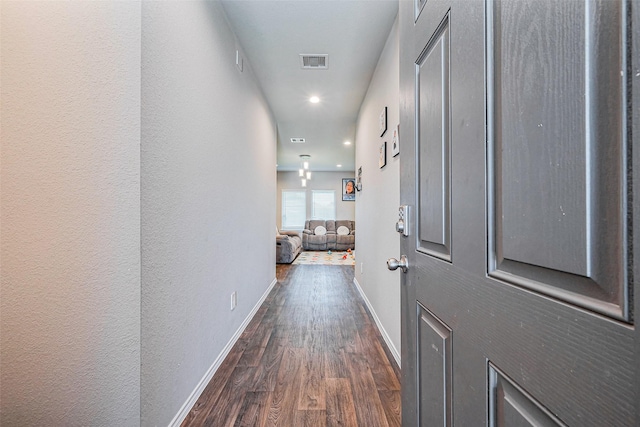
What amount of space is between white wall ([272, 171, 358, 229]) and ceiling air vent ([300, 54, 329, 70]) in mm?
6339

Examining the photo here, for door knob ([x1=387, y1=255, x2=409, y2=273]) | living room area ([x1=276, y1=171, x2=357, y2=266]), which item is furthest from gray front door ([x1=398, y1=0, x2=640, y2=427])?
living room area ([x1=276, y1=171, x2=357, y2=266])

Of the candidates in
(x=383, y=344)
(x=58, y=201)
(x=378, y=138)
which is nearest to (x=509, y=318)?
(x=58, y=201)

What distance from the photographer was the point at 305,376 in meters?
1.69

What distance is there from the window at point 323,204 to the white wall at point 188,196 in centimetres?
656

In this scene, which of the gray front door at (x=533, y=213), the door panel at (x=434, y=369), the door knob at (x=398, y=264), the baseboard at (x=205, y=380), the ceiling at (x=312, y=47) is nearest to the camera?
the gray front door at (x=533, y=213)

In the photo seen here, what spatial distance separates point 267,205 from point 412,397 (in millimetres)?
2906

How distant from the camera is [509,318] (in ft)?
1.45

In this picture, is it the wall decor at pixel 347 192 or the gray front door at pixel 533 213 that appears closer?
the gray front door at pixel 533 213

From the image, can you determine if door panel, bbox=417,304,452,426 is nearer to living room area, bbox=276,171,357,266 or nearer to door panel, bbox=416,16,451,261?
door panel, bbox=416,16,451,261

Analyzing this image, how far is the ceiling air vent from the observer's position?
2.34 m

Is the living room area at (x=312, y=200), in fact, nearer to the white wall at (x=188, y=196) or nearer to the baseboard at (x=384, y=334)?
the baseboard at (x=384, y=334)

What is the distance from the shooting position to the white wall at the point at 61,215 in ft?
3.02

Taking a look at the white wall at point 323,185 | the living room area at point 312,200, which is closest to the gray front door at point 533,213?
the living room area at point 312,200

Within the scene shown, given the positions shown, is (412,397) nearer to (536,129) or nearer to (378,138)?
(536,129)
